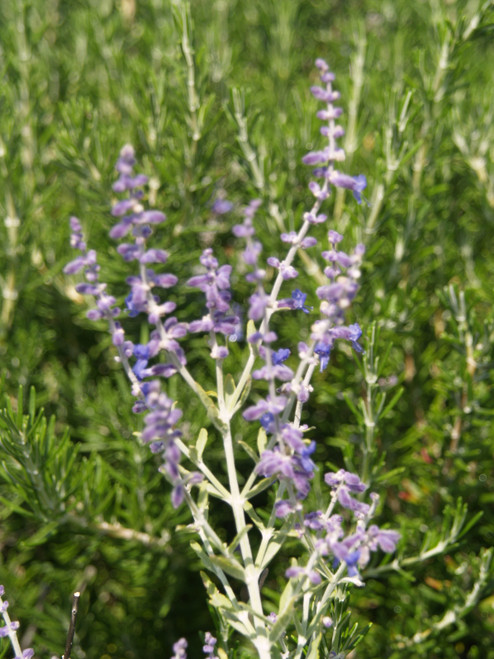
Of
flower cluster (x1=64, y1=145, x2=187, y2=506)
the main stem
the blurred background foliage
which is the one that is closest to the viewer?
flower cluster (x1=64, y1=145, x2=187, y2=506)

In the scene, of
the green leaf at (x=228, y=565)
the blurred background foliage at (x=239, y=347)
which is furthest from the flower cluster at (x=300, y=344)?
the blurred background foliage at (x=239, y=347)

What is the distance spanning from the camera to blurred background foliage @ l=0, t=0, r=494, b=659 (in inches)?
58.3

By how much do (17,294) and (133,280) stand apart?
3.64ft

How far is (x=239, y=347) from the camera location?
1864mm

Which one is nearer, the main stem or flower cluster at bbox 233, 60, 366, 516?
flower cluster at bbox 233, 60, 366, 516

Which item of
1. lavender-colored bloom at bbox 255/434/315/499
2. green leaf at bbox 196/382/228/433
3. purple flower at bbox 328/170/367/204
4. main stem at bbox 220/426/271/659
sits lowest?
main stem at bbox 220/426/271/659

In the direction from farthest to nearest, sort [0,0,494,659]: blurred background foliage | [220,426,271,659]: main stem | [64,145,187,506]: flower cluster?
[0,0,494,659]: blurred background foliage → [220,426,271,659]: main stem → [64,145,187,506]: flower cluster

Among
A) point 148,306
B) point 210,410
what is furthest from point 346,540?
point 148,306

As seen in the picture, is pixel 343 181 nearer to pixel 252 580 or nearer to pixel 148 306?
pixel 148 306

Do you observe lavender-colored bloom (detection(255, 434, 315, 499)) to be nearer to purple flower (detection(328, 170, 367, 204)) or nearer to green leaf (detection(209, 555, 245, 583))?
green leaf (detection(209, 555, 245, 583))

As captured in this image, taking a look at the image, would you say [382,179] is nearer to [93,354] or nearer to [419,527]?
[419,527]

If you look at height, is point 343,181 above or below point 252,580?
above

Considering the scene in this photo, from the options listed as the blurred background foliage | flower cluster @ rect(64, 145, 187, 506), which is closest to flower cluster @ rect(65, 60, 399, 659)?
flower cluster @ rect(64, 145, 187, 506)

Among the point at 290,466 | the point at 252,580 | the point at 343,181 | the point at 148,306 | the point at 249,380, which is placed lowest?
the point at 252,580
